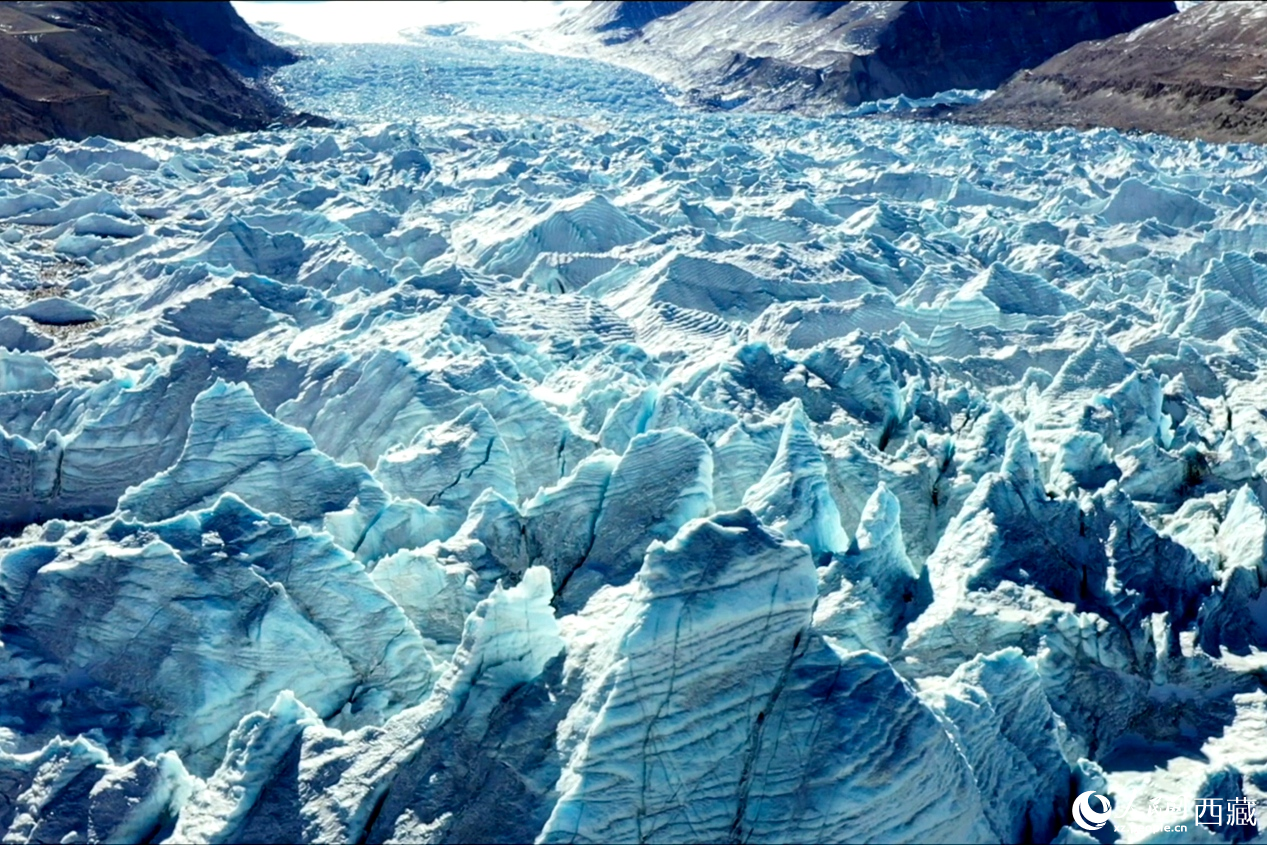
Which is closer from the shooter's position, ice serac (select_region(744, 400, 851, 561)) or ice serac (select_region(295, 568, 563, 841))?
ice serac (select_region(295, 568, 563, 841))

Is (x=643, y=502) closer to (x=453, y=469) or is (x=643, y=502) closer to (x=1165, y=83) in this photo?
(x=453, y=469)

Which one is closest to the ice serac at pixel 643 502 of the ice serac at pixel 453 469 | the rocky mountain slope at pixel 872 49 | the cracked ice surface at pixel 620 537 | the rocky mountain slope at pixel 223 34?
the cracked ice surface at pixel 620 537

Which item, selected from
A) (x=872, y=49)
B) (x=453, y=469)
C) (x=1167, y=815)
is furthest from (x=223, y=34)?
(x=1167, y=815)

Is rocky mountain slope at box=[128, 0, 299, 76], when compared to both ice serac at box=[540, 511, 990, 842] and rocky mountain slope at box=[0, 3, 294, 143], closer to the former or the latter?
rocky mountain slope at box=[0, 3, 294, 143]

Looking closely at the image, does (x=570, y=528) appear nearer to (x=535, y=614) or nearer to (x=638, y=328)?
(x=535, y=614)

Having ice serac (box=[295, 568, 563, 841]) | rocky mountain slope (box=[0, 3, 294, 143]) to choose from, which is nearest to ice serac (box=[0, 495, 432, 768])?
ice serac (box=[295, 568, 563, 841])

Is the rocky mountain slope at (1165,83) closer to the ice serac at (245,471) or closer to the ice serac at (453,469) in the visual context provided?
the ice serac at (453,469)
